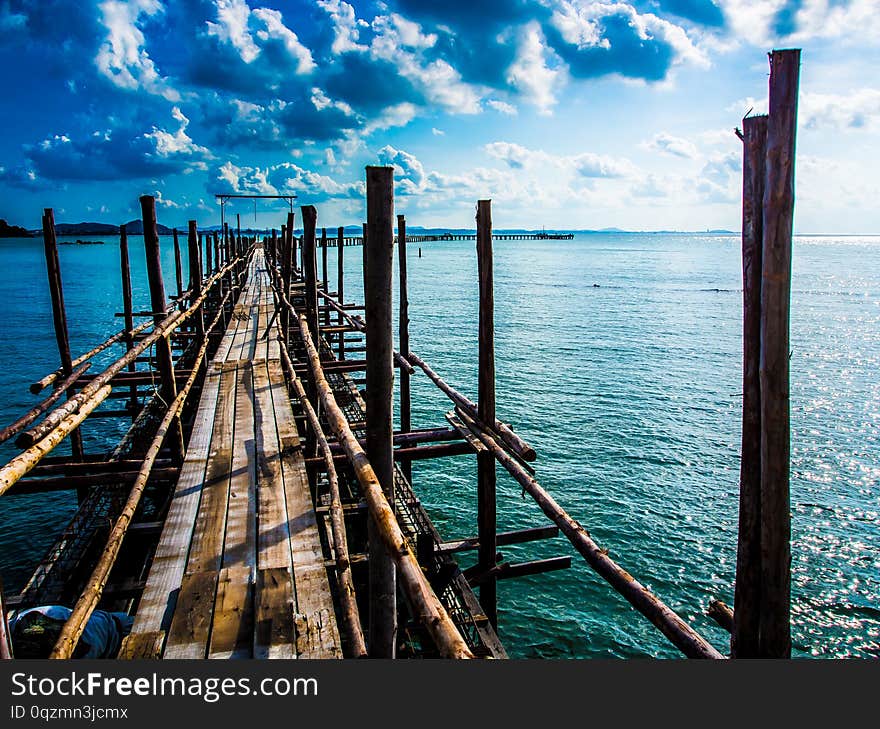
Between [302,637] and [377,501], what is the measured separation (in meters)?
1.45

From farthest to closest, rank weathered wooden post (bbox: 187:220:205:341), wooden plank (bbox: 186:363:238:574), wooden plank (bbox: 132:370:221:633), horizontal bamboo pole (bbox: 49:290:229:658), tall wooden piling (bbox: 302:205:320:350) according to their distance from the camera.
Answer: weathered wooden post (bbox: 187:220:205:341) → tall wooden piling (bbox: 302:205:320:350) → wooden plank (bbox: 186:363:238:574) → wooden plank (bbox: 132:370:221:633) → horizontal bamboo pole (bbox: 49:290:229:658)

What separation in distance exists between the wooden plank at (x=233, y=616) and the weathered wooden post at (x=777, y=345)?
300cm

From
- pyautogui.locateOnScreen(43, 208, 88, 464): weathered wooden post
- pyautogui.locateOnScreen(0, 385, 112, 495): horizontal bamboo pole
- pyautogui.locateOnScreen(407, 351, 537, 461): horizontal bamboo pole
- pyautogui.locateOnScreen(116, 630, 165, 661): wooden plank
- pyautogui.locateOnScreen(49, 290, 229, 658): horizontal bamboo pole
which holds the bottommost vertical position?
pyautogui.locateOnScreen(116, 630, 165, 661): wooden plank

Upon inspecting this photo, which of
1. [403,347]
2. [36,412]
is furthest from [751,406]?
[403,347]

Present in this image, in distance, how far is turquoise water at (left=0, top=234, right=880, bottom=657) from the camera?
9.52m

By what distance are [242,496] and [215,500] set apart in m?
0.25

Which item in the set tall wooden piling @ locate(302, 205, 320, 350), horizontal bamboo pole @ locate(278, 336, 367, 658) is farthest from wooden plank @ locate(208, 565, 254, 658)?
tall wooden piling @ locate(302, 205, 320, 350)

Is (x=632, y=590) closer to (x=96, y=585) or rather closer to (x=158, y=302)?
(x=96, y=585)

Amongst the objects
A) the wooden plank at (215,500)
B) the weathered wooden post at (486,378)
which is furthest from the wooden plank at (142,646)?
the weathered wooden post at (486,378)

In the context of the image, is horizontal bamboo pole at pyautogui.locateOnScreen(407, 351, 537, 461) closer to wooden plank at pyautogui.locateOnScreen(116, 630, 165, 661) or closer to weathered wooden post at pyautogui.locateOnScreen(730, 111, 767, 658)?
weathered wooden post at pyautogui.locateOnScreen(730, 111, 767, 658)

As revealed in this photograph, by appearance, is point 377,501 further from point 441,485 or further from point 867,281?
point 867,281

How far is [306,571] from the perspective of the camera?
4.47 metres

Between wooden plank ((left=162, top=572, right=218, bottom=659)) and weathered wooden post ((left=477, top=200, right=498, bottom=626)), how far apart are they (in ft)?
10.6

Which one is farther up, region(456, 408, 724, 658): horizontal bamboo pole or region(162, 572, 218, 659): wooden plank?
region(456, 408, 724, 658): horizontal bamboo pole
